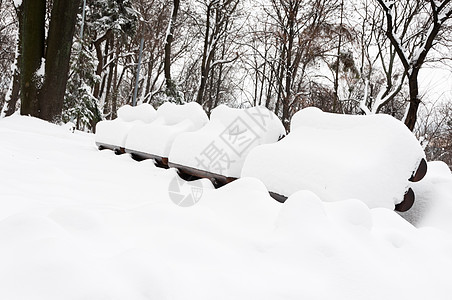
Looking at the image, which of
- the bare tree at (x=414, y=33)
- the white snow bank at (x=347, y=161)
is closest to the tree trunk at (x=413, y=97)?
the bare tree at (x=414, y=33)

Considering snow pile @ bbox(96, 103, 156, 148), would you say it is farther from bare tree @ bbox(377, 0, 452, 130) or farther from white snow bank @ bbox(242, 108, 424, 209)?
bare tree @ bbox(377, 0, 452, 130)

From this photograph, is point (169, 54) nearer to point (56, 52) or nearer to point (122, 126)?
point (56, 52)

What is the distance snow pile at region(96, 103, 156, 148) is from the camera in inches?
239

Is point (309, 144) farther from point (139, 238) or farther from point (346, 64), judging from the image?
point (346, 64)

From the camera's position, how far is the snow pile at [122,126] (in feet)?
19.9

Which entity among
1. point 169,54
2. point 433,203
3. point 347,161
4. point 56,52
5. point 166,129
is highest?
point 169,54

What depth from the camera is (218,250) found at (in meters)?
1.61

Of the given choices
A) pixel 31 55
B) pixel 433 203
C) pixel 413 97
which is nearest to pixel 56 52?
pixel 31 55

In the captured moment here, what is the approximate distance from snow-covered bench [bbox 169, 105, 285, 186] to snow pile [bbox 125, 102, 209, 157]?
0.37m

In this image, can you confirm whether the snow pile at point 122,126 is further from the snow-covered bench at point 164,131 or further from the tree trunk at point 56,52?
the tree trunk at point 56,52

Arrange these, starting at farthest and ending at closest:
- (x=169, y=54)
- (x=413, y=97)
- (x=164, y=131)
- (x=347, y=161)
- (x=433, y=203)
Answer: (x=169, y=54)
(x=413, y=97)
(x=164, y=131)
(x=433, y=203)
(x=347, y=161)

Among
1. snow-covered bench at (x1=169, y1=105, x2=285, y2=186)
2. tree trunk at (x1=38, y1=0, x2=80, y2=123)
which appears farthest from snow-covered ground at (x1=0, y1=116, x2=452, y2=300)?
tree trunk at (x1=38, y1=0, x2=80, y2=123)

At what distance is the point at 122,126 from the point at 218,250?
5.07 meters

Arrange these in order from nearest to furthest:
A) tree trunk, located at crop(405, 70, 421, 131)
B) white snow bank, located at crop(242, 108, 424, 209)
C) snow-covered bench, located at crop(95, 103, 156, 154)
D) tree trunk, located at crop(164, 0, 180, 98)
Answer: white snow bank, located at crop(242, 108, 424, 209) → snow-covered bench, located at crop(95, 103, 156, 154) → tree trunk, located at crop(405, 70, 421, 131) → tree trunk, located at crop(164, 0, 180, 98)
